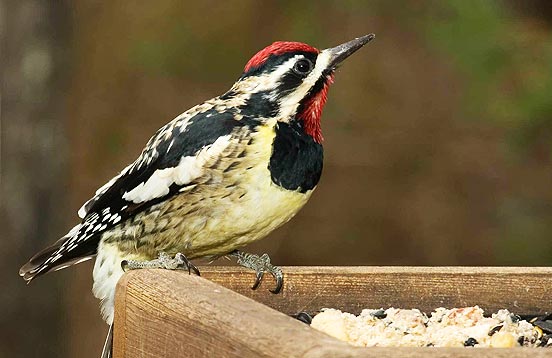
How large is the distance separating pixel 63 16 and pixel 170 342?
3.33m

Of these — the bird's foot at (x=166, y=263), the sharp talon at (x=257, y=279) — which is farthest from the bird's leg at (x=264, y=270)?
the bird's foot at (x=166, y=263)

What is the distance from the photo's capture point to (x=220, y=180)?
348 cm

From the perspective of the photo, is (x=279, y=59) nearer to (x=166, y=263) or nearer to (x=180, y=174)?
(x=180, y=174)

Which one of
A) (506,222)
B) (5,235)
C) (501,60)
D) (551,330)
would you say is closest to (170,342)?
(551,330)

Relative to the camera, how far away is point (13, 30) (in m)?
5.48

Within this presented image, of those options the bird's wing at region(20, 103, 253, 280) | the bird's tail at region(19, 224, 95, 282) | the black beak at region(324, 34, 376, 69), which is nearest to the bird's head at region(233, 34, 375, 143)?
the black beak at region(324, 34, 376, 69)

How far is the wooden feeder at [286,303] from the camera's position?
199 centimetres

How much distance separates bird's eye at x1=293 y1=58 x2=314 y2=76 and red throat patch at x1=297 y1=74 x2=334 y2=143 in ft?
0.22

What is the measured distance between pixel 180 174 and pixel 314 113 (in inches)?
17.9

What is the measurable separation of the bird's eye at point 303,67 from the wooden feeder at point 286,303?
685 millimetres

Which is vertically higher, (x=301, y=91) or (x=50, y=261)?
(x=301, y=91)

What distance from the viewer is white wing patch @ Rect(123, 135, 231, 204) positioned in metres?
3.51

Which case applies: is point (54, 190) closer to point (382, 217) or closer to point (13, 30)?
point (13, 30)

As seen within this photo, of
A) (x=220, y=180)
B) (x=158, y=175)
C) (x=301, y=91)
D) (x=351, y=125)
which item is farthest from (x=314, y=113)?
(x=351, y=125)
